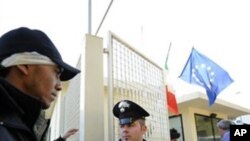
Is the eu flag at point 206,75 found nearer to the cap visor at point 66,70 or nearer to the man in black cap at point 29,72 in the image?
the cap visor at point 66,70

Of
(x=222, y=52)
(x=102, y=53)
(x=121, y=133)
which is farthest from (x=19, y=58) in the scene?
(x=222, y=52)

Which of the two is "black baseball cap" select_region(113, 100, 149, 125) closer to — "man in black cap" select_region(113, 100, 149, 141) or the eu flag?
"man in black cap" select_region(113, 100, 149, 141)

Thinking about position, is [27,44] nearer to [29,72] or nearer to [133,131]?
[29,72]

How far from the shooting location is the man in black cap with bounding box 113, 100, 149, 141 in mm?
1802

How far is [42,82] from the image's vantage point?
0.90 meters

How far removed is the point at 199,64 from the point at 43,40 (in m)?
5.65

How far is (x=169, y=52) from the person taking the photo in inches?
260

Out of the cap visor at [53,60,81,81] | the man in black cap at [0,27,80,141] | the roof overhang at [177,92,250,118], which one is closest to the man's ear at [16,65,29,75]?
the man in black cap at [0,27,80,141]

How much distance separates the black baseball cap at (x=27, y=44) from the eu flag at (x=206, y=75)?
5081mm

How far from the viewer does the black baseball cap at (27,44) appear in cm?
87

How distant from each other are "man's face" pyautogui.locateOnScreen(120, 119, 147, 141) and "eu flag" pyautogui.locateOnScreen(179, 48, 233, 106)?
3943 millimetres

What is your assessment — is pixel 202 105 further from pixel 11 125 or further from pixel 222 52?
pixel 11 125

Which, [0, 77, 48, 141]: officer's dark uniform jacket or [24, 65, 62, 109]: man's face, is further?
[24, 65, 62, 109]: man's face

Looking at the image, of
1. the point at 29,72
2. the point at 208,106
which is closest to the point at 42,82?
the point at 29,72
